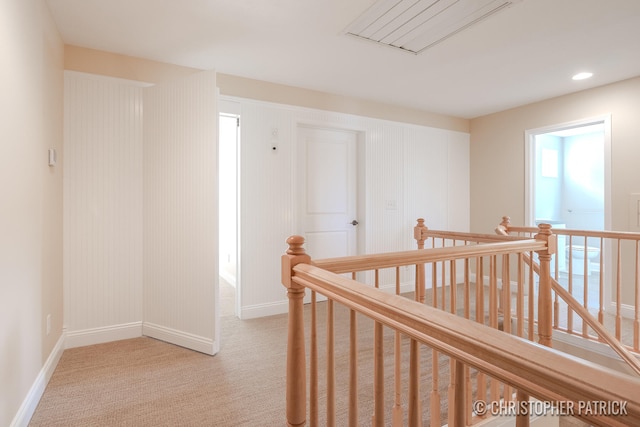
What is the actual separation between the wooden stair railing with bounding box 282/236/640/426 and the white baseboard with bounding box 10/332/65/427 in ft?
4.98

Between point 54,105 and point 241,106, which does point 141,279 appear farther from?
point 241,106

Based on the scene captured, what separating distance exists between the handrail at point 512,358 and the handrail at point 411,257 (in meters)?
0.38

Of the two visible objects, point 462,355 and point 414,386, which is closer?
point 462,355

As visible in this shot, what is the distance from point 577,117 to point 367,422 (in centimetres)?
401

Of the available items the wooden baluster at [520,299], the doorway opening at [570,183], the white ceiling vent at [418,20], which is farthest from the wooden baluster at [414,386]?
the doorway opening at [570,183]

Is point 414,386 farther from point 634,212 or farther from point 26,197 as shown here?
point 634,212

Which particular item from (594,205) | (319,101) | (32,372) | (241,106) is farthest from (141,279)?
(594,205)

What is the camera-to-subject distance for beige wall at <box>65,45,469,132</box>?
9.07ft

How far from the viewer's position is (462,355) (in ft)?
2.01

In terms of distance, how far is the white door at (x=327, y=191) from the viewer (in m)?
3.85

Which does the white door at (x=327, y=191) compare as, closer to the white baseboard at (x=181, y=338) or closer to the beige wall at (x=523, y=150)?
the white baseboard at (x=181, y=338)

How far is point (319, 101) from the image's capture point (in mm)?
3834

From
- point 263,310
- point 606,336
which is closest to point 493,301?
point 606,336

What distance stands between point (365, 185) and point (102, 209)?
9.03 feet
